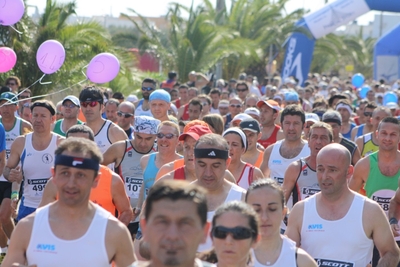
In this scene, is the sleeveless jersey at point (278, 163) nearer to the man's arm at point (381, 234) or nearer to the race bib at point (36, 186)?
the race bib at point (36, 186)

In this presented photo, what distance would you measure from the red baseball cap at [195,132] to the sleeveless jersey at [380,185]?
1572 millimetres

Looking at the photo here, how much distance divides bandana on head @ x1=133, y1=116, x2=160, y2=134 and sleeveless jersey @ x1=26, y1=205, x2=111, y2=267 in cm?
424

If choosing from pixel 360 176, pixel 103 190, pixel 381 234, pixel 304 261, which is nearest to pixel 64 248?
pixel 304 261

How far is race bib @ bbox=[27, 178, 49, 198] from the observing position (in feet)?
26.6

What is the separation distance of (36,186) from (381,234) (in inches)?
152

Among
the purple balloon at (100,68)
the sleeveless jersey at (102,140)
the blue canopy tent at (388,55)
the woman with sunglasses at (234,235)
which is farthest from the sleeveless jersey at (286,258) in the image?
the blue canopy tent at (388,55)

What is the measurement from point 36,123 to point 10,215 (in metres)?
1.42

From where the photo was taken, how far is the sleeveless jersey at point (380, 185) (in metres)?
7.48

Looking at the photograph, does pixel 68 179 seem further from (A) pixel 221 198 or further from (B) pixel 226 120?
(B) pixel 226 120

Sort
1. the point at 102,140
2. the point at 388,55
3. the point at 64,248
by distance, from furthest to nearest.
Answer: the point at 388,55
the point at 102,140
the point at 64,248

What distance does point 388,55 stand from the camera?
106 feet

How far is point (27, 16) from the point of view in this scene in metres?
18.1

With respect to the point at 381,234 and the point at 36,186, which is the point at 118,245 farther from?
the point at 36,186

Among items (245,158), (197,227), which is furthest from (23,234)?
(245,158)
